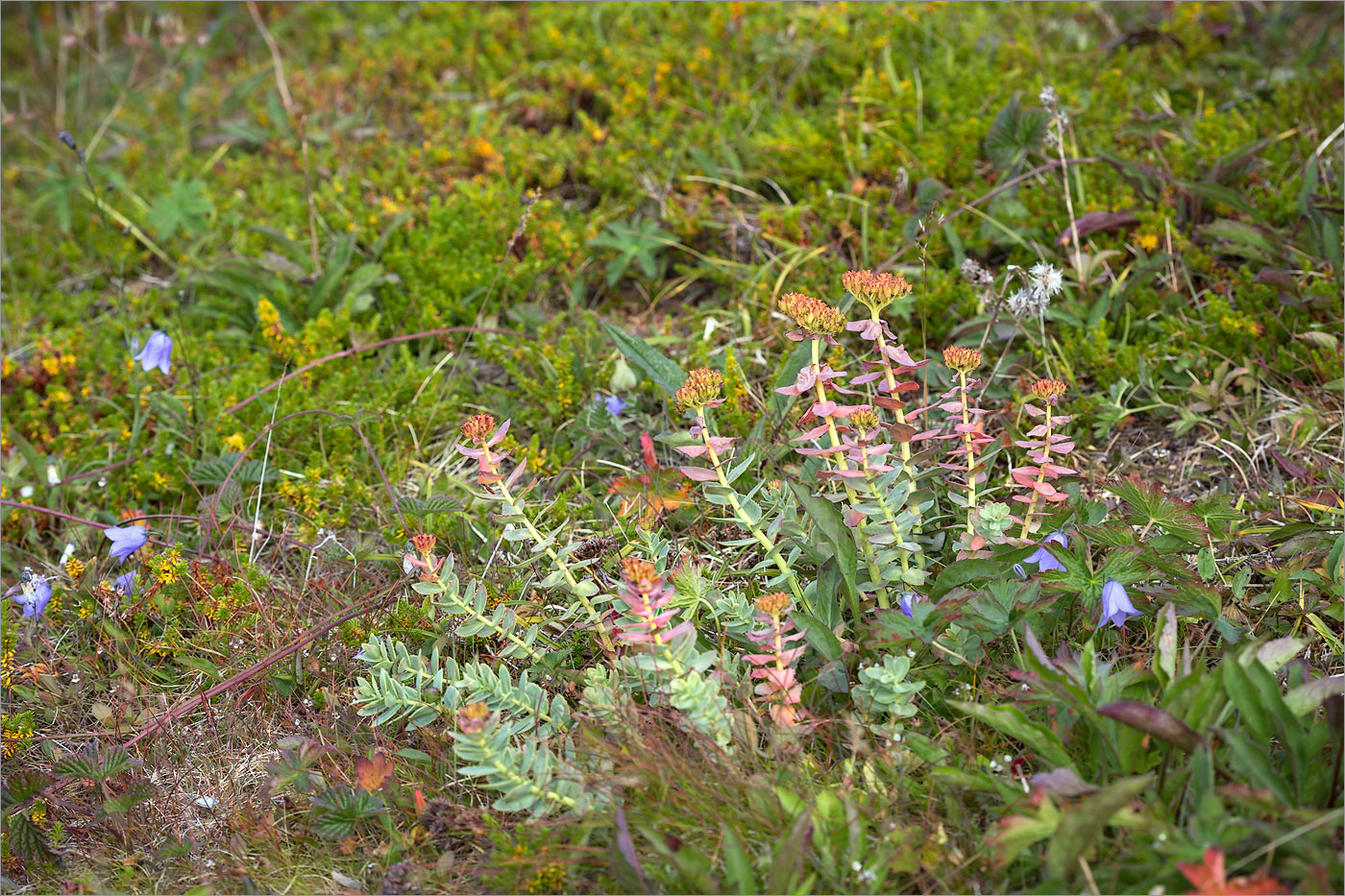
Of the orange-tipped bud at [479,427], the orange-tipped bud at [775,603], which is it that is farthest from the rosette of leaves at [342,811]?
the orange-tipped bud at [775,603]

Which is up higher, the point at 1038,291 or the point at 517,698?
the point at 1038,291

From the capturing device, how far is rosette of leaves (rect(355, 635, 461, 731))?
2053mm

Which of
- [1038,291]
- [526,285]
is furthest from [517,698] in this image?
[526,285]

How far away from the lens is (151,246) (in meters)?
3.81

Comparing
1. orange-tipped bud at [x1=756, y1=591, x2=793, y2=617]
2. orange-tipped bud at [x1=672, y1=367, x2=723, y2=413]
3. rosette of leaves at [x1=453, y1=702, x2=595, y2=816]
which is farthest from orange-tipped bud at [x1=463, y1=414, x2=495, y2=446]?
orange-tipped bud at [x1=756, y1=591, x2=793, y2=617]

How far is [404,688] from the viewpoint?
2064 millimetres

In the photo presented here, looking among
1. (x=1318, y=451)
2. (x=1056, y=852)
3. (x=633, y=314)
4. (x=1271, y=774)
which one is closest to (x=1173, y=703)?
(x=1271, y=774)

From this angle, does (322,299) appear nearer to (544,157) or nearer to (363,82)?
(544,157)

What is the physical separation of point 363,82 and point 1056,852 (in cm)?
418

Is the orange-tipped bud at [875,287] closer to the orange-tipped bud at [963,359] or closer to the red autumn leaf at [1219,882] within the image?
the orange-tipped bud at [963,359]

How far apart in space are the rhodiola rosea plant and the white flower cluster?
0.51m

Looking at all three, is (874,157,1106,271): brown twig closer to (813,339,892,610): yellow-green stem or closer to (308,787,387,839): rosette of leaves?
(813,339,892,610): yellow-green stem

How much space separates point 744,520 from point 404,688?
77cm

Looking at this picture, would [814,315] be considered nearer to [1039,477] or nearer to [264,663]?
[1039,477]
